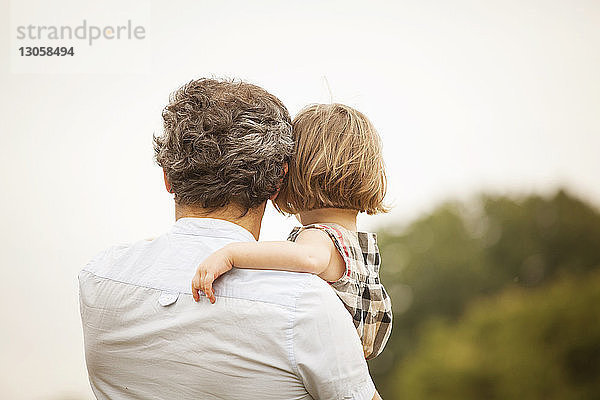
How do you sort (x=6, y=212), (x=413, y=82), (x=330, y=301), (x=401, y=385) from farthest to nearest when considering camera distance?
(x=401, y=385)
(x=413, y=82)
(x=6, y=212)
(x=330, y=301)

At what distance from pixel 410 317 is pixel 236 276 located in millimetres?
4279

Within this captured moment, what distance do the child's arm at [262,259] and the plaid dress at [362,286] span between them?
0.31 feet

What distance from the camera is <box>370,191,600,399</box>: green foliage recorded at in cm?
518

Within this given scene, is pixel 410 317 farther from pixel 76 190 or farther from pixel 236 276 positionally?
pixel 236 276

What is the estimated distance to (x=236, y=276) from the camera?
1072 mm

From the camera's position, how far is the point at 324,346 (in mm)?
1034

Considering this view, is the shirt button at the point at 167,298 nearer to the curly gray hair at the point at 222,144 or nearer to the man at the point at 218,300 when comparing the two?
the man at the point at 218,300

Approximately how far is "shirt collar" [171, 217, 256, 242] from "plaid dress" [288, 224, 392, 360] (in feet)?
0.87

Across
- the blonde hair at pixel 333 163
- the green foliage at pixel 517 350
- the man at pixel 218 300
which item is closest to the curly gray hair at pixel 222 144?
the man at pixel 218 300

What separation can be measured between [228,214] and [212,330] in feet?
0.65

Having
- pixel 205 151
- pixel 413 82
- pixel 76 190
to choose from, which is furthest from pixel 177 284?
pixel 413 82

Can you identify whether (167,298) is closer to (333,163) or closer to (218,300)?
(218,300)

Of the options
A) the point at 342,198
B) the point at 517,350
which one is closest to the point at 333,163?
the point at 342,198

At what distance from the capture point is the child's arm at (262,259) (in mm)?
1039
